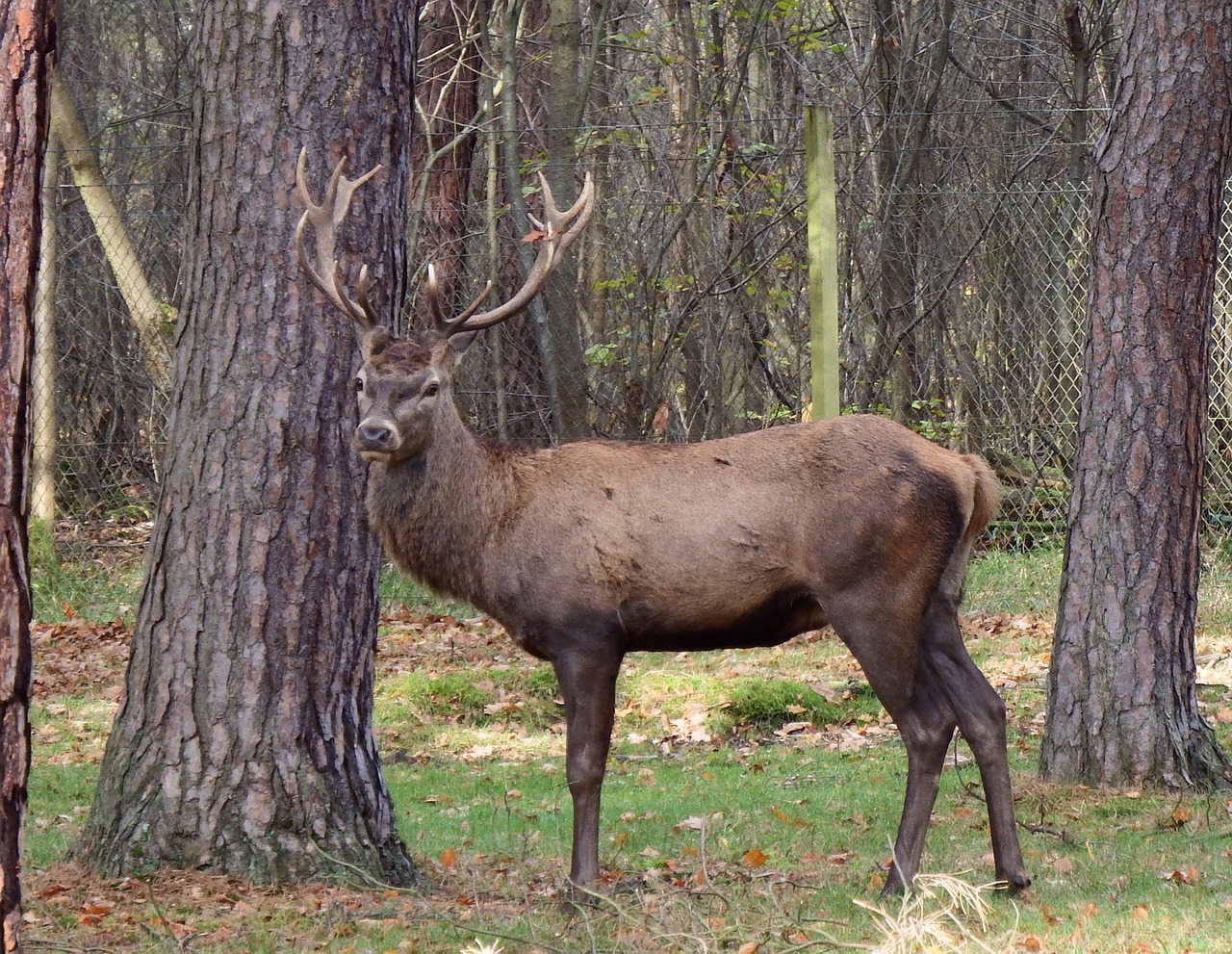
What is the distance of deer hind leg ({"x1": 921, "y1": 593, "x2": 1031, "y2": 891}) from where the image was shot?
5.29 metres

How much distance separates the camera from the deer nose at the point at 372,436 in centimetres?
521

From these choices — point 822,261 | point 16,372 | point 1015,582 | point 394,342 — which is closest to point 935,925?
point 16,372

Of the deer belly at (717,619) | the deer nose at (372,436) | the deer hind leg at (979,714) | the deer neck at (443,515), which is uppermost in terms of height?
the deer nose at (372,436)

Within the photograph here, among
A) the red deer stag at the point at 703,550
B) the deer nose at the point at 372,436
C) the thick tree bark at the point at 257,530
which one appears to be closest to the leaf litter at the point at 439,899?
the thick tree bark at the point at 257,530

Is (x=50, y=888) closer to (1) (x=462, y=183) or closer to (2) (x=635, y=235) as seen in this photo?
(2) (x=635, y=235)

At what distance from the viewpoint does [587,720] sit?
18.0ft

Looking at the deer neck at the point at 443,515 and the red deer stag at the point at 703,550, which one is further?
the deer neck at the point at 443,515

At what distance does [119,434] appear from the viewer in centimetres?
1426

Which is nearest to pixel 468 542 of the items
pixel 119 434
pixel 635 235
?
pixel 635 235

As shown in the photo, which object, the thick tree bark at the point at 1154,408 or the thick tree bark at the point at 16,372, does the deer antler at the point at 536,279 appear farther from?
the thick tree bark at the point at 16,372

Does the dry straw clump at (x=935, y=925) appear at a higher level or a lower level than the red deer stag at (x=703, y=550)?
lower

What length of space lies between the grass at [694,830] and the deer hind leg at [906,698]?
235 millimetres

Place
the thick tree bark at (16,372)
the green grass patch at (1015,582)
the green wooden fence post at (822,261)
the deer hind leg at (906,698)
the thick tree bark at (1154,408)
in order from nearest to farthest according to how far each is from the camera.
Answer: the thick tree bark at (16,372) < the deer hind leg at (906,698) < the thick tree bark at (1154,408) < the green wooden fence post at (822,261) < the green grass patch at (1015,582)

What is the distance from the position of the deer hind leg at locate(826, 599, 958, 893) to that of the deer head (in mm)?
1717
